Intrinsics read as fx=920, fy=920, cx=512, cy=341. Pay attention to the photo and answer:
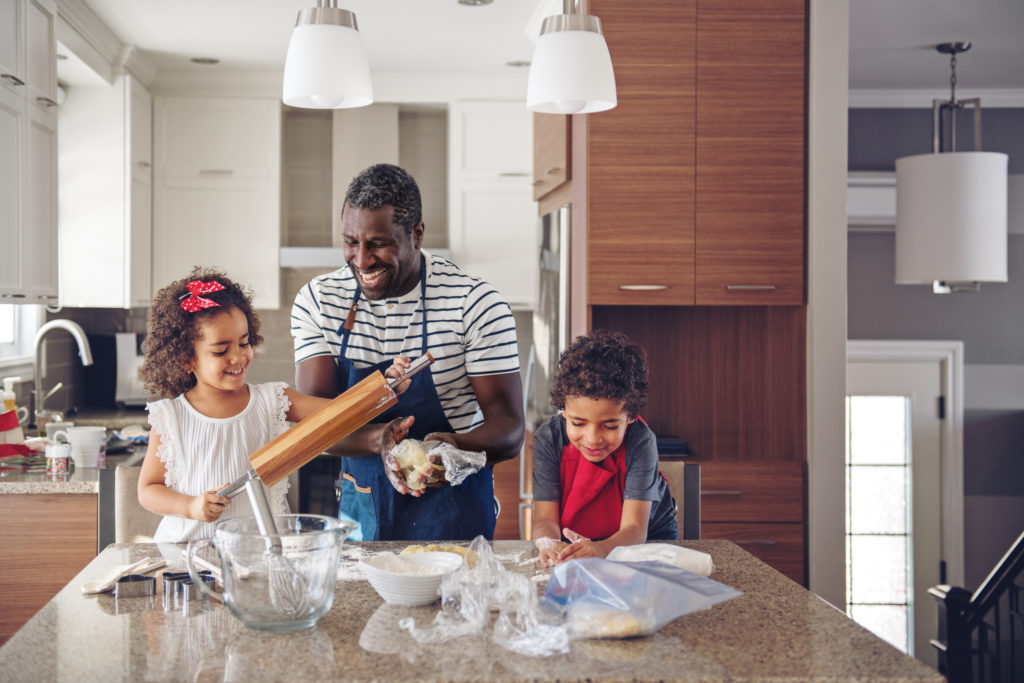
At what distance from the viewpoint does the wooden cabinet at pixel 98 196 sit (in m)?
3.93

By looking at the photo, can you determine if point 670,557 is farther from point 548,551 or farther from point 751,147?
point 751,147

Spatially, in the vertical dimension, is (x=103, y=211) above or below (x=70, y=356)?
above

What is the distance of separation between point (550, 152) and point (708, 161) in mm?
706

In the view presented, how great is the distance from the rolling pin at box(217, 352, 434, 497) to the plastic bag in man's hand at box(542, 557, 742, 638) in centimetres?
42

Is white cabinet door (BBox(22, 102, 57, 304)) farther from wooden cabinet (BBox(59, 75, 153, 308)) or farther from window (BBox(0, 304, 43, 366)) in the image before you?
wooden cabinet (BBox(59, 75, 153, 308))

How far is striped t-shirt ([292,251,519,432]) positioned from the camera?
70.2 inches

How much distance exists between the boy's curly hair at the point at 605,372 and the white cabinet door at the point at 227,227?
290 centimetres

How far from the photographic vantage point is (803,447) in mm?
2879

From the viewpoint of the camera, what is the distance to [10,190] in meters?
2.85

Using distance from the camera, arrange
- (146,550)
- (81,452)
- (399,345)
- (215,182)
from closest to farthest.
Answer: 1. (146,550)
2. (399,345)
3. (81,452)
4. (215,182)

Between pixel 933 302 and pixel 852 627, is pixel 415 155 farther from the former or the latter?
pixel 852 627

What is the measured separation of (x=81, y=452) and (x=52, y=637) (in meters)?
1.90

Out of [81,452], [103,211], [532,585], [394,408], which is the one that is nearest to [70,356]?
[103,211]

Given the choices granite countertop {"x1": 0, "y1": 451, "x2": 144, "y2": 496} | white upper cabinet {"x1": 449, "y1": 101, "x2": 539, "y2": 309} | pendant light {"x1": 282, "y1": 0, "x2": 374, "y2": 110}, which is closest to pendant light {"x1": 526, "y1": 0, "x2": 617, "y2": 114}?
pendant light {"x1": 282, "y1": 0, "x2": 374, "y2": 110}
